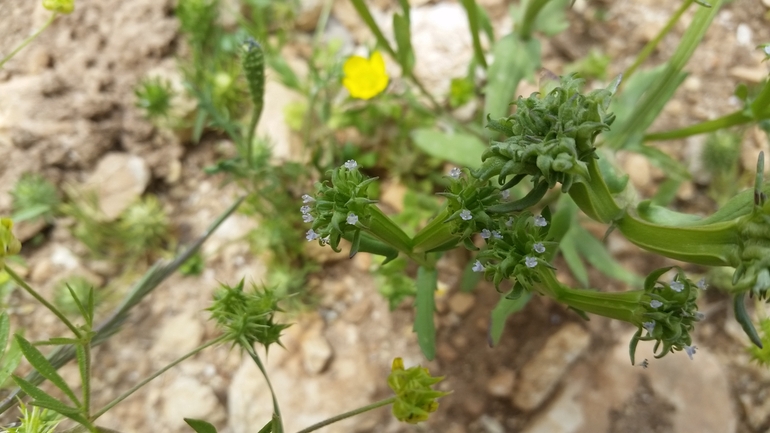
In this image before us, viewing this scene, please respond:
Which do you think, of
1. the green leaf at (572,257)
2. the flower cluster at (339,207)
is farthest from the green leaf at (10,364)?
the green leaf at (572,257)

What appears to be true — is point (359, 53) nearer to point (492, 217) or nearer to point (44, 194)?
point (44, 194)

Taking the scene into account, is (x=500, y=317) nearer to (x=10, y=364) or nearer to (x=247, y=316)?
(x=247, y=316)

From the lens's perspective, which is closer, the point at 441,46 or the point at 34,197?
the point at 34,197

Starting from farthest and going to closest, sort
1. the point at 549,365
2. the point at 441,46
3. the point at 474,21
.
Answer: the point at 441,46
the point at 549,365
the point at 474,21

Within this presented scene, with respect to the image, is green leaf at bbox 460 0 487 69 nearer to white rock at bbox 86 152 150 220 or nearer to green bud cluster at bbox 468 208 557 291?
green bud cluster at bbox 468 208 557 291

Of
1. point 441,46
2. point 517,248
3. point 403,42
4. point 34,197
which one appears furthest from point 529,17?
point 34,197

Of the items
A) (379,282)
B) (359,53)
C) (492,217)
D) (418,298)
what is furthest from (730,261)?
(359,53)
